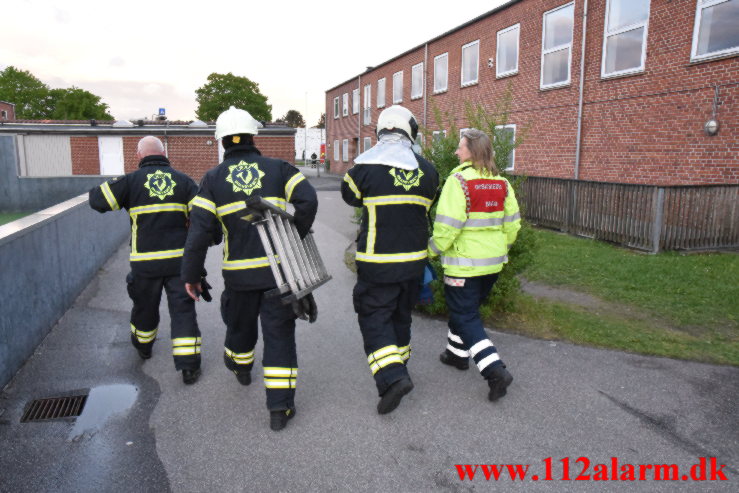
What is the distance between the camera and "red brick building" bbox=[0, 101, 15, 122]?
5949cm

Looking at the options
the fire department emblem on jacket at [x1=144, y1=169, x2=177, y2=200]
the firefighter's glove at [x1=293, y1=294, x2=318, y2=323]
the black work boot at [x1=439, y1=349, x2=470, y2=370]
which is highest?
the fire department emblem on jacket at [x1=144, y1=169, x2=177, y2=200]

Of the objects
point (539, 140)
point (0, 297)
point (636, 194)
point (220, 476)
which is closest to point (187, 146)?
point (539, 140)

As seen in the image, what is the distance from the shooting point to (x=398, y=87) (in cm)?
2909

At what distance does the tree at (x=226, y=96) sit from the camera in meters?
61.9

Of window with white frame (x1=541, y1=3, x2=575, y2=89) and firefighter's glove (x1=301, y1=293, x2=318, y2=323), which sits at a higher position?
window with white frame (x1=541, y1=3, x2=575, y2=89)

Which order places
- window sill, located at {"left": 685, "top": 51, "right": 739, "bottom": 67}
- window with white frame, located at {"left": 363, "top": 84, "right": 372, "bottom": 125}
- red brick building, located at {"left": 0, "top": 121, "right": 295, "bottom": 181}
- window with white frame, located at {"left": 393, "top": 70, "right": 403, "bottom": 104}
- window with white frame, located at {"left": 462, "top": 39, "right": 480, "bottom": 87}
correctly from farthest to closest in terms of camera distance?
window with white frame, located at {"left": 363, "top": 84, "right": 372, "bottom": 125}
window with white frame, located at {"left": 393, "top": 70, "right": 403, "bottom": 104}
red brick building, located at {"left": 0, "top": 121, "right": 295, "bottom": 181}
window with white frame, located at {"left": 462, "top": 39, "right": 480, "bottom": 87}
window sill, located at {"left": 685, "top": 51, "right": 739, "bottom": 67}

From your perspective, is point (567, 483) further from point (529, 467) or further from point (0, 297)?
point (0, 297)

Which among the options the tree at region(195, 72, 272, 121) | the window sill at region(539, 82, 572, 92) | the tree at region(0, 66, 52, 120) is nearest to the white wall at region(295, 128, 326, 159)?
the tree at region(195, 72, 272, 121)

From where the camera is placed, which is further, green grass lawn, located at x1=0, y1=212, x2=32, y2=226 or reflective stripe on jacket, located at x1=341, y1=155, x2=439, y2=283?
green grass lawn, located at x1=0, y1=212, x2=32, y2=226

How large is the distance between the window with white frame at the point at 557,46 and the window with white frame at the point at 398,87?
42.2 feet

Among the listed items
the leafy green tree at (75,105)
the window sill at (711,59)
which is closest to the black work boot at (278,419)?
the window sill at (711,59)

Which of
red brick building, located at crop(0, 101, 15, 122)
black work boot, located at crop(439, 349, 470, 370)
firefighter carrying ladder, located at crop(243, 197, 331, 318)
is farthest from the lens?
red brick building, located at crop(0, 101, 15, 122)

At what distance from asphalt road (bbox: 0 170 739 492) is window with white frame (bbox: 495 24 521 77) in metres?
15.1

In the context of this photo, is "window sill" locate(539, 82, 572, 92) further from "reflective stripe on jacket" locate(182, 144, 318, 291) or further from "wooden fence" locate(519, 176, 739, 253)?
"reflective stripe on jacket" locate(182, 144, 318, 291)
